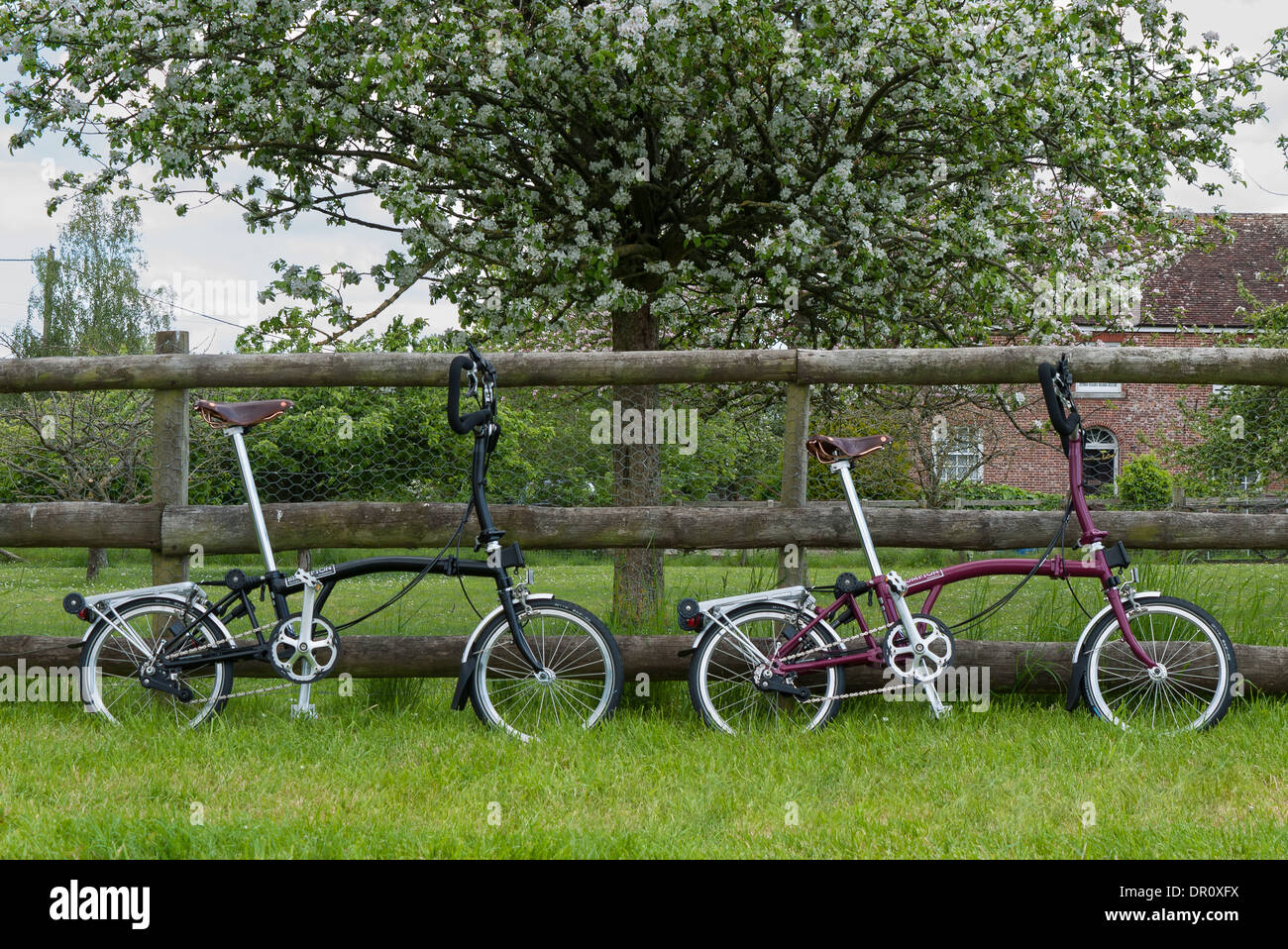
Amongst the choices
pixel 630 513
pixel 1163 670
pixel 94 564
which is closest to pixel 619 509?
pixel 630 513

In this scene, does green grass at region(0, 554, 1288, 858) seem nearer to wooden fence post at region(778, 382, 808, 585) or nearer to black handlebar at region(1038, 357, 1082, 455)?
wooden fence post at region(778, 382, 808, 585)

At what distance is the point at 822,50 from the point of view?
7.91 m

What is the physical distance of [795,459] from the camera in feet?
18.5

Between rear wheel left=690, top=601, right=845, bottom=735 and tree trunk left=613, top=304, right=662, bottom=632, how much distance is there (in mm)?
703

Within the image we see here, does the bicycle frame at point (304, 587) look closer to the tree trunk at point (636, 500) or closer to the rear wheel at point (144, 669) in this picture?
the rear wheel at point (144, 669)

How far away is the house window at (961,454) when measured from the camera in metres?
10.5

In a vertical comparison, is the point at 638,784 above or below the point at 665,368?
below

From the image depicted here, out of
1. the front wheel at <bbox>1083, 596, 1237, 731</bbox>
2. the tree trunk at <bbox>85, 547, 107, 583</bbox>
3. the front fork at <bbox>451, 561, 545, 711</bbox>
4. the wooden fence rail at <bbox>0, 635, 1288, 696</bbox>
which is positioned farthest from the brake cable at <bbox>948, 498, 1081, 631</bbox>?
the tree trunk at <bbox>85, 547, 107, 583</bbox>

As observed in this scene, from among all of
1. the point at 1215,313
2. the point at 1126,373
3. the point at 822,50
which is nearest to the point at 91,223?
the point at 1215,313

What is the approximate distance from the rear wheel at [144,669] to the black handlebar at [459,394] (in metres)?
1.57

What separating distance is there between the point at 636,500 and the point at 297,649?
1.95 m

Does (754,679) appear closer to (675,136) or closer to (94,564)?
(675,136)
